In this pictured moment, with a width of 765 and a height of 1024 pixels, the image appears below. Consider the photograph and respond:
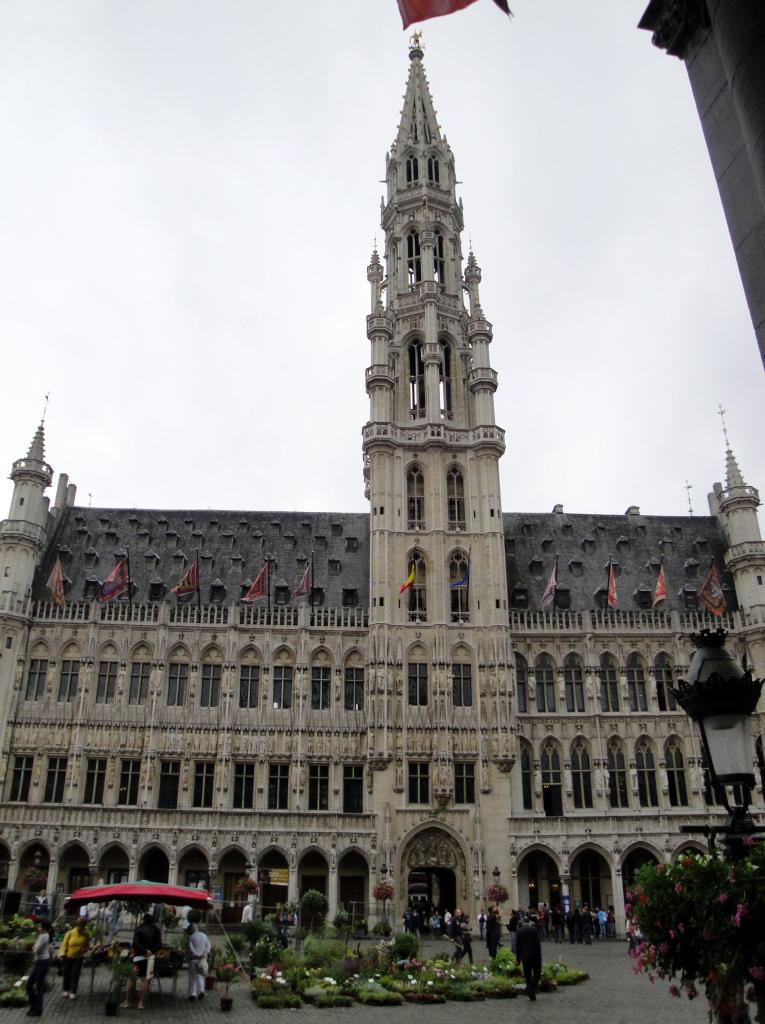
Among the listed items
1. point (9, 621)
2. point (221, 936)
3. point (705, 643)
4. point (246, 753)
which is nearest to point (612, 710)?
point (246, 753)

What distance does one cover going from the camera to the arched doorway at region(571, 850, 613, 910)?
160ft

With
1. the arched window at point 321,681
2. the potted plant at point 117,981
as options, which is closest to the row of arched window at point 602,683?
the arched window at point 321,681

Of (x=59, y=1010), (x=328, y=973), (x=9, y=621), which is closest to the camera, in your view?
(x=59, y=1010)

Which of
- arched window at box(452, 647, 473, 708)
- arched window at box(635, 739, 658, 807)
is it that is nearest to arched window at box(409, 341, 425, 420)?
arched window at box(452, 647, 473, 708)

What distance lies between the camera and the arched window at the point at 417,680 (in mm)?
50312

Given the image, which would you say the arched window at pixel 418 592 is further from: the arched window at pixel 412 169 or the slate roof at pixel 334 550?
the arched window at pixel 412 169

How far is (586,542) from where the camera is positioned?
6078 centimetres

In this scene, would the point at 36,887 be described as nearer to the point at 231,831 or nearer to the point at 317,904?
the point at 231,831

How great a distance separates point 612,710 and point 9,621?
36.1 meters

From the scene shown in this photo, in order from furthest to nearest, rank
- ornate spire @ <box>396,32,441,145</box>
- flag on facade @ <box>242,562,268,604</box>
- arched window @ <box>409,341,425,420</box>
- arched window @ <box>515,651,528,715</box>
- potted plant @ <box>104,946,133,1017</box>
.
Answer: ornate spire @ <box>396,32,441,145</box>, arched window @ <box>409,341,425,420</box>, arched window @ <box>515,651,528,715</box>, flag on facade @ <box>242,562,268,604</box>, potted plant @ <box>104,946,133,1017</box>

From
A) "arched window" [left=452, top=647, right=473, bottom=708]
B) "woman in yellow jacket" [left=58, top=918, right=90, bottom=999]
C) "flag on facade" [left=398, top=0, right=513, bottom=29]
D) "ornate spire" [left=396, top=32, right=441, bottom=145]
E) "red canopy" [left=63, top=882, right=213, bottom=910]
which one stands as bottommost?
"woman in yellow jacket" [left=58, top=918, right=90, bottom=999]

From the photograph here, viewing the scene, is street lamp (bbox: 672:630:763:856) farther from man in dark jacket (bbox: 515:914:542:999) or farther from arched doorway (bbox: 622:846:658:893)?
arched doorway (bbox: 622:846:658:893)

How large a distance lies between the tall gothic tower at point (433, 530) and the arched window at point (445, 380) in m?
0.08

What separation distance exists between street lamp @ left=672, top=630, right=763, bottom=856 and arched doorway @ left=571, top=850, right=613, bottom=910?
4390 centimetres
